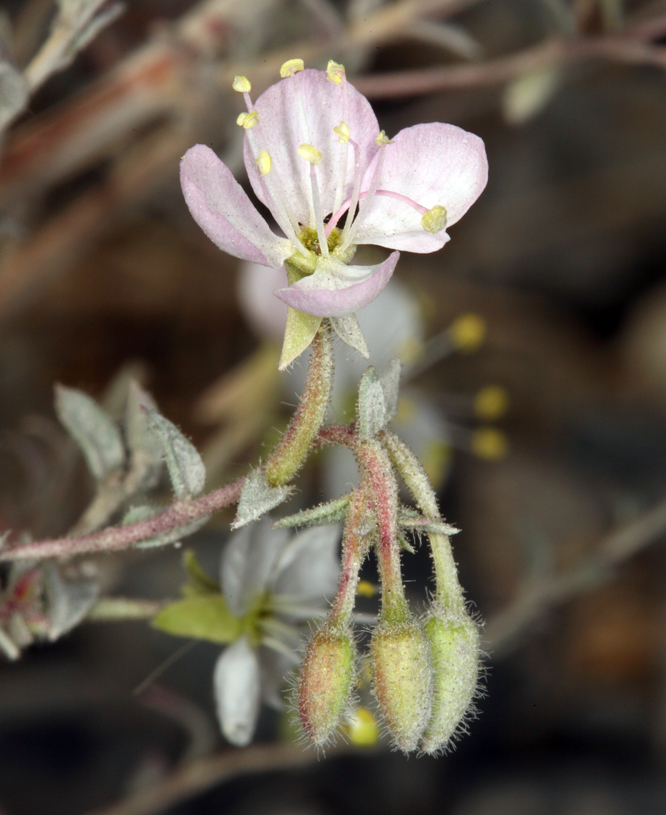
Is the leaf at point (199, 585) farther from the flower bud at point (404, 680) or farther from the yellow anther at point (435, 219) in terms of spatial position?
the yellow anther at point (435, 219)

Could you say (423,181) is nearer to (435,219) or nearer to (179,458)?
(435,219)

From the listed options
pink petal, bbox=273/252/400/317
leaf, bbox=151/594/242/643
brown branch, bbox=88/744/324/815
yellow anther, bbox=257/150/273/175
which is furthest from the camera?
brown branch, bbox=88/744/324/815

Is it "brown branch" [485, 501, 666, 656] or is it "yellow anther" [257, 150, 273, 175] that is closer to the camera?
"yellow anther" [257, 150, 273, 175]

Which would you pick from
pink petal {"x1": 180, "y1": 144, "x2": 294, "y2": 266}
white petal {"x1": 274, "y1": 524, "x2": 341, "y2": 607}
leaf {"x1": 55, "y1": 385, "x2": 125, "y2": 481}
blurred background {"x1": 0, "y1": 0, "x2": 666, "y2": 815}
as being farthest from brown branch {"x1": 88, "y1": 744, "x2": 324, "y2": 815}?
pink petal {"x1": 180, "y1": 144, "x2": 294, "y2": 266}

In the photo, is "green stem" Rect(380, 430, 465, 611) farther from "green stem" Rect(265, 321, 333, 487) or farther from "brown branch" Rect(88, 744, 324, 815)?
"brown branch" Rect(88, 744, 324, 815)

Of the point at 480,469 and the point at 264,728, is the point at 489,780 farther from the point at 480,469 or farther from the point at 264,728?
the point at 480,469

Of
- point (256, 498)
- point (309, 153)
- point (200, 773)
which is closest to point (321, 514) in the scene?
point (256, 498)
